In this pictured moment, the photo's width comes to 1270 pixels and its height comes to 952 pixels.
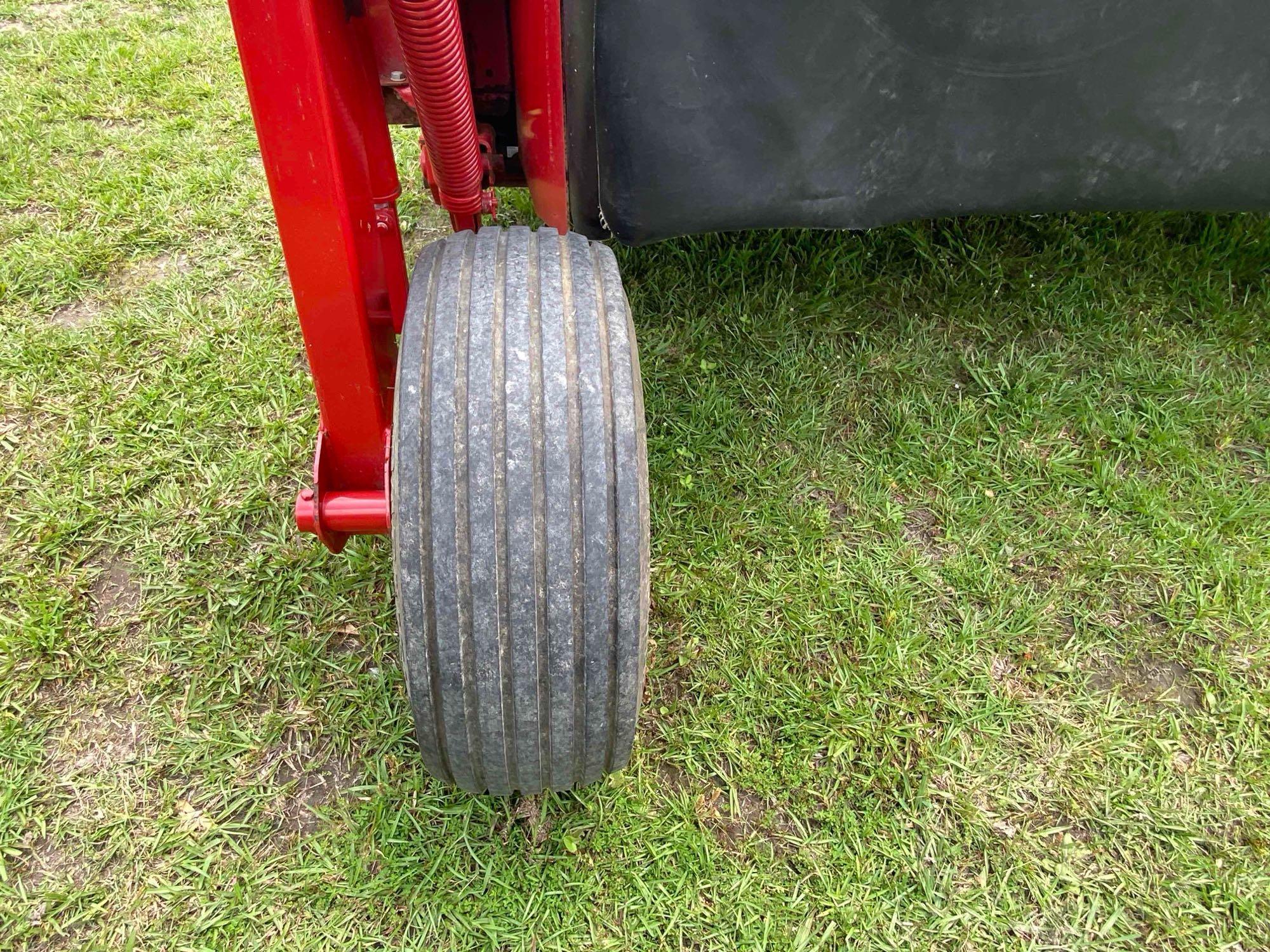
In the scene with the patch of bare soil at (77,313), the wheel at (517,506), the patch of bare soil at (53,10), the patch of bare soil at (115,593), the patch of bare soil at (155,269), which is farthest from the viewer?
the patch of bare soil at (53,10)

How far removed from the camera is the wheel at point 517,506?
4.14 feet

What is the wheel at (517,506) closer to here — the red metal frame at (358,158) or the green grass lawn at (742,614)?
the red metal frame at (358,158)

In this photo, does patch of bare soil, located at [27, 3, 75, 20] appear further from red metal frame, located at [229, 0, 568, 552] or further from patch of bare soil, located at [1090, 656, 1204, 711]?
patch of bare soil, located at [1090, 656, 1204, 711]

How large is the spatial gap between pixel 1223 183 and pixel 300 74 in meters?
1.82

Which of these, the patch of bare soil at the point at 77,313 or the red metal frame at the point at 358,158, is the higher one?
the red metal frame at the point at 358,158

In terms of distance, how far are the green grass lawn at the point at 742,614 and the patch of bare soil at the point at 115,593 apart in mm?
19

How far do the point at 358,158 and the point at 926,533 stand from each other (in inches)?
62.1

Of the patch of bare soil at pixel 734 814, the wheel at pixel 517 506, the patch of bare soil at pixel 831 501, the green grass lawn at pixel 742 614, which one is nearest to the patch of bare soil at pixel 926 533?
the green grass lawn at pixel 742 614

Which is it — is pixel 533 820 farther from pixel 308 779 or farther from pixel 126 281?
pixel 126 281

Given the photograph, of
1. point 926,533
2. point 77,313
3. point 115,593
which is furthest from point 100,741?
point 926,533

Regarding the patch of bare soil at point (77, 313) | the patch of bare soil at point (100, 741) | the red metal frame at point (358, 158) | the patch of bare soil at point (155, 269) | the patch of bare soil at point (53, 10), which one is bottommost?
the patch of bare soil at point (100, 741)

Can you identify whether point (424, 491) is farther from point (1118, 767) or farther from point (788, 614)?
point (1118, 767)

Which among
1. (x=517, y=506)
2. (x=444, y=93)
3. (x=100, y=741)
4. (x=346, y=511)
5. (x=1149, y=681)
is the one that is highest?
(x=444, y=93)

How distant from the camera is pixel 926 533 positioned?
7.36 feet
